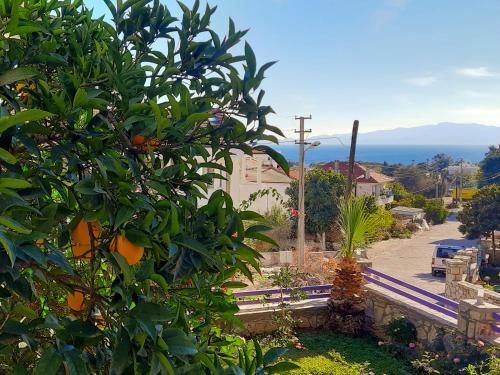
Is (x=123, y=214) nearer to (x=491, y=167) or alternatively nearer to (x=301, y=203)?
(x=301, y=203)

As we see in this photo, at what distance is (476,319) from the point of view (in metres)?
6.00

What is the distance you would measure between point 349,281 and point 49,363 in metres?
7.57

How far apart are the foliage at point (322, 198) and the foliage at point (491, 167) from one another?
21425mm

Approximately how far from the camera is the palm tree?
300 inches

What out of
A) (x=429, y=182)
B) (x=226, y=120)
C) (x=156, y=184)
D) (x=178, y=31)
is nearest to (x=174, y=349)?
(x=156, y=184)

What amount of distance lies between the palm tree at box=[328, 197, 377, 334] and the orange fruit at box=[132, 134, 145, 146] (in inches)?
265

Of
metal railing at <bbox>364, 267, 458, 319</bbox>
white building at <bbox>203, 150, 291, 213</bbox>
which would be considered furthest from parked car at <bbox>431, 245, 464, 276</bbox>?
metal railing at <bbox>364, 267, 458, 319</bbox>

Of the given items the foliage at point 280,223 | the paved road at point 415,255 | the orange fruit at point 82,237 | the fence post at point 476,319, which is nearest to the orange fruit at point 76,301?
the orange fruit at point 82,237

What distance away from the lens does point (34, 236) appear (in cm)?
78

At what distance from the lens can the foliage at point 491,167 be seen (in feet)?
117

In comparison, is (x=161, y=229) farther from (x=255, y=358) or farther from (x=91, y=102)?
(x=255, y=358)

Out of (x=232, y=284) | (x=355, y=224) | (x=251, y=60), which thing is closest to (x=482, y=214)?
(x=355, y=224)

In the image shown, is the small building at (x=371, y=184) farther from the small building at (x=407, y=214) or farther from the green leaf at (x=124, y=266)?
the green leaf at (x=124, y=266)

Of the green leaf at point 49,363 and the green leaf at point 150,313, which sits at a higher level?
the green leaf at point 150,313
